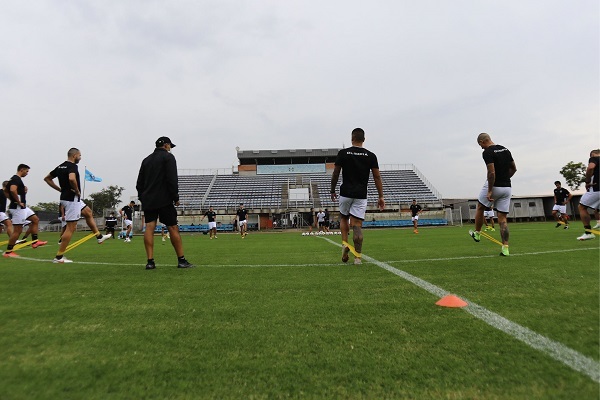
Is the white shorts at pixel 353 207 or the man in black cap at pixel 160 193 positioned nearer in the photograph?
the man in black cap at pixel 160 193

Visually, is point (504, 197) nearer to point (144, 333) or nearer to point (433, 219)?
point (144, 333)

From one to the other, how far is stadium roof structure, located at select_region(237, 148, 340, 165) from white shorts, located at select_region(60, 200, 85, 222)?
51435 millimetres

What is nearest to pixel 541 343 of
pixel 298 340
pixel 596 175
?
pixel 298 340

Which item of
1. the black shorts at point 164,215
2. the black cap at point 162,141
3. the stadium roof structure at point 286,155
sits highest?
the stadium roof structure at point 286,155

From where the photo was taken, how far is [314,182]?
5038 cm

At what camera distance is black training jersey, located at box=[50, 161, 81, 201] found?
5.81m

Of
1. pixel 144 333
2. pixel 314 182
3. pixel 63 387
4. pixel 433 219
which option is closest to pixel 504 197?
pixel 144 333

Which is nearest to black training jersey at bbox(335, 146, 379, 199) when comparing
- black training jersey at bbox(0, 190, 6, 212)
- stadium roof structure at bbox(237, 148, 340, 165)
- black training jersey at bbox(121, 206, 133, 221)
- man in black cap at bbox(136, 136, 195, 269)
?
man in black cap at bbox(136, 136, 195, 269)

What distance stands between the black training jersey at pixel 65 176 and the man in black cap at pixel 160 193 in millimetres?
1757

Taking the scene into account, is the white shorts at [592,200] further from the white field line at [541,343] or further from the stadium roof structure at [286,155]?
the stadium roof structure at [286,155]

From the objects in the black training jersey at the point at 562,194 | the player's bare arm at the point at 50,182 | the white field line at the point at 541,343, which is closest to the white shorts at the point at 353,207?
the white field line at the point at 541,343

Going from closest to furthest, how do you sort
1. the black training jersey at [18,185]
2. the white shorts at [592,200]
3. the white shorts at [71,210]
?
the white shorts at [71,210] < the white shorts at [592,200] < the black training jersey at [18,185]

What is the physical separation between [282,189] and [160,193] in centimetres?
4377

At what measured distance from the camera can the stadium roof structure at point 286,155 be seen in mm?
56938
